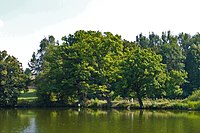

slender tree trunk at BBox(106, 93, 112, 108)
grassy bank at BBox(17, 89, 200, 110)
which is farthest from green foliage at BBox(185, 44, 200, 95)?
slender tree trunk at BBox(106, 93, 112, 108)

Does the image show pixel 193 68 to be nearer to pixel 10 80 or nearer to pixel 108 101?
pixel 108 101

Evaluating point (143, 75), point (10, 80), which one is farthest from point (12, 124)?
point (10, 80)

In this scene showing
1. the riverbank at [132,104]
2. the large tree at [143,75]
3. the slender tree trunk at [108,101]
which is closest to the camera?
the riverbank at [132,104]

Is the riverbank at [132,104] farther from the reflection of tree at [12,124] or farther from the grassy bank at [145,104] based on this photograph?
the reflection of tree at [12,124]

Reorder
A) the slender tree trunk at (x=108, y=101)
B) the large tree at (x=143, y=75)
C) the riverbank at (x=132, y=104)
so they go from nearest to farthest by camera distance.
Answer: the riverbank at (x=132, y=104)
the large tree at (x=143, y=75)
the slender tree trunk at (x=108, y=101)

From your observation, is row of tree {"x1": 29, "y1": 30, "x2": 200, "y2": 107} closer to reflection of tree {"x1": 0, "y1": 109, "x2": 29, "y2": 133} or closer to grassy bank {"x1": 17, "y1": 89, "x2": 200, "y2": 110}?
grassy bank {"x1": 17, "y1": 89, "x2": 200, "y2": 110}

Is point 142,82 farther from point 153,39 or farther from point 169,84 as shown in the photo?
point 153,39

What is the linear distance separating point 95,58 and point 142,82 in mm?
10542

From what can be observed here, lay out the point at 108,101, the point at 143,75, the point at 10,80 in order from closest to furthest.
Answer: the point at 143,75
the point at 108,101
the point at 10,80

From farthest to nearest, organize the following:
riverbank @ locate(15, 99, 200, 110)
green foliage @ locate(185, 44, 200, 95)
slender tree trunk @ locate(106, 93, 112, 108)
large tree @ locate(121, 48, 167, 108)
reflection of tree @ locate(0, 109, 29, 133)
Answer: green foliage @ locate(185, 44, 200, 95) < slender tree trunk @ locate(106, 93, 112, 108) < large tree @ locate(121, 48, 167, 108) < riverbank @ locate(15, 99, 200, 110) < reflection of tree @ locate(0, 109, 29, 133)

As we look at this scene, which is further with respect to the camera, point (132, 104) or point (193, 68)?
point (193, 68)

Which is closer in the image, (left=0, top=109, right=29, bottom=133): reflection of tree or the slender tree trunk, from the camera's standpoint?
(left=0, top=109, right=29, bottom=133): reflection of tree

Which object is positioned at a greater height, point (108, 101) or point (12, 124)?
point (108, 101)

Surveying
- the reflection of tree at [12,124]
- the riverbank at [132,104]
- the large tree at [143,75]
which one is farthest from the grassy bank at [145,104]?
the reflection of tree at [12,124]
